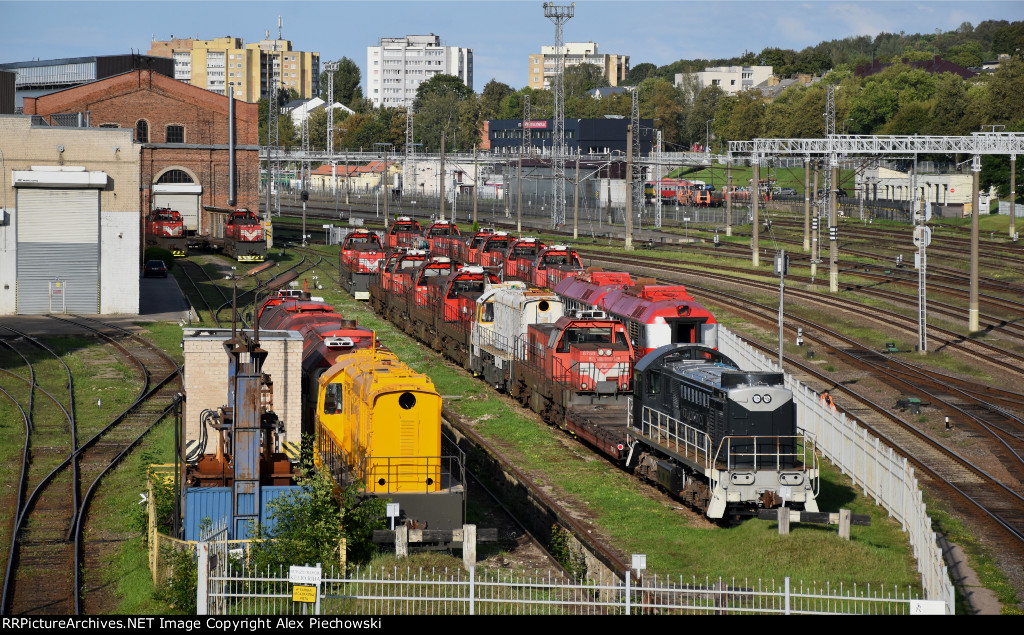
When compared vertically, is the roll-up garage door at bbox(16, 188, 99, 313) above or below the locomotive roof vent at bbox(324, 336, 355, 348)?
above

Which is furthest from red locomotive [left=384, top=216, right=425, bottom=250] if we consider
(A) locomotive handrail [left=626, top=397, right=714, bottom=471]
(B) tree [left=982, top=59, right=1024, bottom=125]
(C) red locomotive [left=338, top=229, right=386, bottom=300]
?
(B) tree [left=982, top=59, right=1024, bottom=125]

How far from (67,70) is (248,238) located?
38.9m

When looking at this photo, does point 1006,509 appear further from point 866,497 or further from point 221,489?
point 221,489

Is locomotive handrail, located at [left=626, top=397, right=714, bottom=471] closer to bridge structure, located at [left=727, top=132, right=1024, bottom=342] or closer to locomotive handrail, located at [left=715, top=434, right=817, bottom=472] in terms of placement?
locomotive handrail, located at [left=715, top=434, right=817, bottom=472]

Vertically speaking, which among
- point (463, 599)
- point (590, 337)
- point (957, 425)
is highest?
point (590, 337)

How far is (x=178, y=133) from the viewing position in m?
91.8

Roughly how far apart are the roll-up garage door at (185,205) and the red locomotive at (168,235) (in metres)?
11.0

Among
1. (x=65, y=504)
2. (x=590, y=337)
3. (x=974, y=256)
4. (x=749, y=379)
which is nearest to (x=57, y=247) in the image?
(x=65, y=504)

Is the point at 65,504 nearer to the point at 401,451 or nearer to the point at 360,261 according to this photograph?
the point at 401,451

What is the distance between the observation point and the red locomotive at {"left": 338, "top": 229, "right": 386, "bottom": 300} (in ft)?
204

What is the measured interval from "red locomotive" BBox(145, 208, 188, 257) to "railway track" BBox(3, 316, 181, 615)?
41336 mm

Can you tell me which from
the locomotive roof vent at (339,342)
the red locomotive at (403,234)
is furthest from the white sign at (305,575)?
the red locomotive at (403,234)
